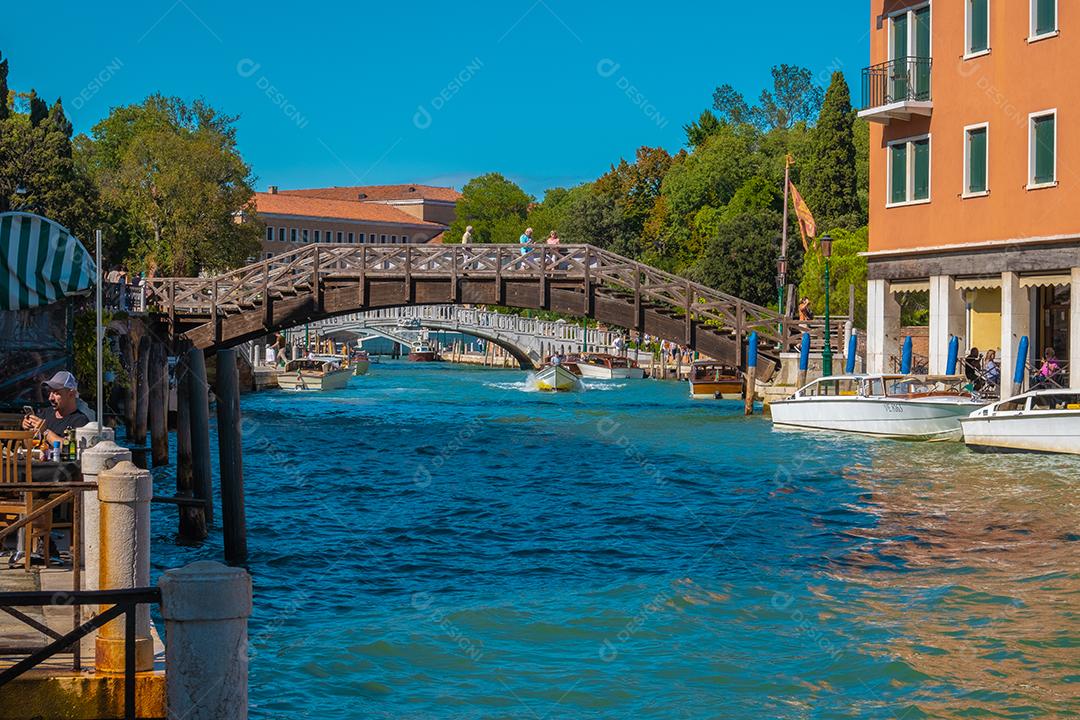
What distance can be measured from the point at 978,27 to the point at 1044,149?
3040mm

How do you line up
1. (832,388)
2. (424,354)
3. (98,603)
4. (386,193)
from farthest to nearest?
(386,193) → (424,354) → (832,388) → (98,603)

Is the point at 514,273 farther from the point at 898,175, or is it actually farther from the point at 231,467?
the point at 231,467

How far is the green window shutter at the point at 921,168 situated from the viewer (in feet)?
91.7

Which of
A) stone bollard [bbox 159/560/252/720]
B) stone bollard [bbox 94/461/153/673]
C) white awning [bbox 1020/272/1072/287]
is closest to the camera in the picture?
stone bollard [bbox 159/560/252/720]

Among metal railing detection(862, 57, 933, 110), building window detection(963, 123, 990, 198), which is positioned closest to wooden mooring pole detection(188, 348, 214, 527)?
building window detection(963, 123, 990, 198)

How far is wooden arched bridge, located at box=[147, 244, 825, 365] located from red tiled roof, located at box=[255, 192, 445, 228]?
77403mm

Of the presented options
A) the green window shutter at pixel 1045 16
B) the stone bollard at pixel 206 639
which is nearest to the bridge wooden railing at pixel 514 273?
the green window shutter at pixel 1045 16

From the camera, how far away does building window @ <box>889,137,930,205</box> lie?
28031 mm

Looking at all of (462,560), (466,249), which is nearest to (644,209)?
(466,249)

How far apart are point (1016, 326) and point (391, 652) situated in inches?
718

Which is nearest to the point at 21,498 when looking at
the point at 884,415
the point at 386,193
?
the point at 884,415

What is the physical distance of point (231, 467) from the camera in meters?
14.2

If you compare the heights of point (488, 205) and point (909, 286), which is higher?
point (488, 205)

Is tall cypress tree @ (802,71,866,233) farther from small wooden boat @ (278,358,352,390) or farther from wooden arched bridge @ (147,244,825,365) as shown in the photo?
wooden arched bridge @ (147,244,825,365)
